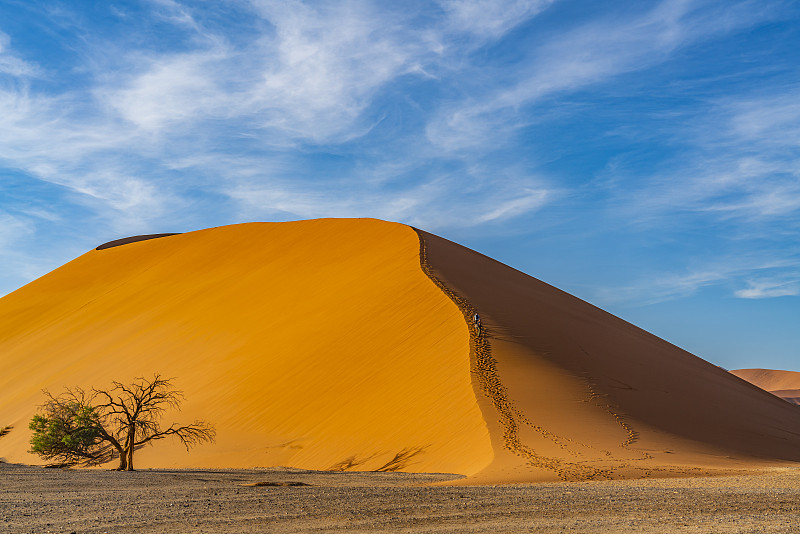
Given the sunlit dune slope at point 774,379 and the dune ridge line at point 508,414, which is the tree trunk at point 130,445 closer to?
the dune ridge line at point 508,414

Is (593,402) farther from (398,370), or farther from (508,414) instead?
(398,370)

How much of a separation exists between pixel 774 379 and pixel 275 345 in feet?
399

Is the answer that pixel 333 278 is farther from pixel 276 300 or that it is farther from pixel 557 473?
pixel 557 473

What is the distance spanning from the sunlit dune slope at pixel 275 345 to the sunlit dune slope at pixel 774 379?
97.3 m

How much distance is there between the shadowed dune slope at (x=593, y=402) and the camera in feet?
45.5

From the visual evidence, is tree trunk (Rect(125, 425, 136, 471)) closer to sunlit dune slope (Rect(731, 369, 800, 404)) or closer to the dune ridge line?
the dune ridge line

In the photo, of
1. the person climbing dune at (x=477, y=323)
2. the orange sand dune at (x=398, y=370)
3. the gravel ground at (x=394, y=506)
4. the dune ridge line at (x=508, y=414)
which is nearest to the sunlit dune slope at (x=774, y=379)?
the orange sand dune at (x=398, y=370)

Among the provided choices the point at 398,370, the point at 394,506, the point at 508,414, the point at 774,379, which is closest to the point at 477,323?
the point at 398,370

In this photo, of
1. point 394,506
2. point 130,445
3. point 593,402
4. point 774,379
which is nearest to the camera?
point 394,506

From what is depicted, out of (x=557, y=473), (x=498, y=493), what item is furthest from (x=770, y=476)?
(x=498, y=493)

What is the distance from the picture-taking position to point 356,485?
1164cm

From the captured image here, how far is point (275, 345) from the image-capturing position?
2431cm

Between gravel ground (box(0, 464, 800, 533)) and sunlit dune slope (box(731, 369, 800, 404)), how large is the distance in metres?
112

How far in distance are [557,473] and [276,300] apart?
18454mm
